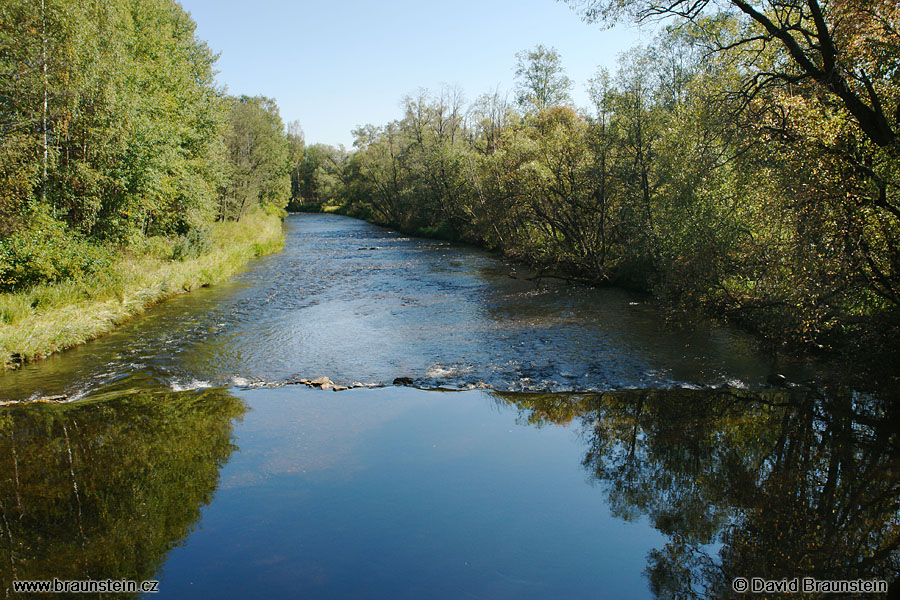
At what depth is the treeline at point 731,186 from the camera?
31.1 feet

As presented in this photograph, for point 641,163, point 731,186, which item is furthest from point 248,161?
point 731,186

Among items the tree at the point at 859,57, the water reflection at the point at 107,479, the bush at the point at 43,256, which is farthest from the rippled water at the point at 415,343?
the tree at the point at 859,57

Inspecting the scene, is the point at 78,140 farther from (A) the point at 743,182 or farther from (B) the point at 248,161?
(B) the point at 248,161

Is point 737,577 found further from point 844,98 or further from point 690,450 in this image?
point 844,98

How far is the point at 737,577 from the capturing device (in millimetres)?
5852

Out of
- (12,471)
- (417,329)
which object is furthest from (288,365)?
(12,471)

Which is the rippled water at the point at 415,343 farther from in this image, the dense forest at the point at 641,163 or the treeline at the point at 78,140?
the treeline at the point at 78,140

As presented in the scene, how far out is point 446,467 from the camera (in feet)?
28.2

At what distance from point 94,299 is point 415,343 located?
10335 millimetres

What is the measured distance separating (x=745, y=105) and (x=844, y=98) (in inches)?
69.2

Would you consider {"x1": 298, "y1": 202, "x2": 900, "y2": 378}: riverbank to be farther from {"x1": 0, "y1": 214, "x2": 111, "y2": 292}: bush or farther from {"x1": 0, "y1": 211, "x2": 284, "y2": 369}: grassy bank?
{"x1": 0, "y1": 214, "x2": 111, "y2": 292}: bush

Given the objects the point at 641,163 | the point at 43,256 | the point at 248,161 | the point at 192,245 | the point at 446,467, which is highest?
the point at 248,161

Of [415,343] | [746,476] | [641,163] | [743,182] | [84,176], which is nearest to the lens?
[746,476]

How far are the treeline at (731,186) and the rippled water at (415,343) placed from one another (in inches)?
54.9
